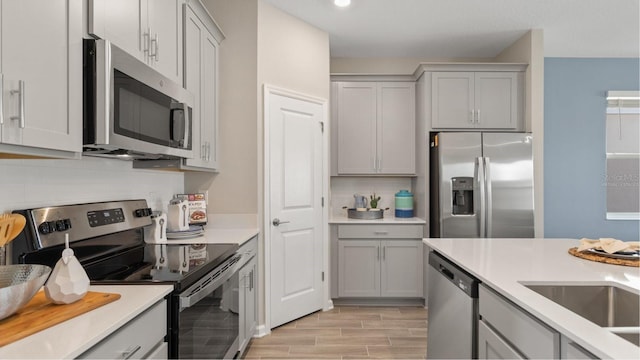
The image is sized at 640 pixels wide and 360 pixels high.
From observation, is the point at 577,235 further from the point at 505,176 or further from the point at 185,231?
the point at 185,231

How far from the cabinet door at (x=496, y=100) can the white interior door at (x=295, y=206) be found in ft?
5.41

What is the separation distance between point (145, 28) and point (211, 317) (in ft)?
4.76

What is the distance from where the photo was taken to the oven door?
5.08 ft

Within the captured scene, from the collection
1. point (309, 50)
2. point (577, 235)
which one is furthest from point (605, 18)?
point (309, 50)

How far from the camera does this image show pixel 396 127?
422 cm

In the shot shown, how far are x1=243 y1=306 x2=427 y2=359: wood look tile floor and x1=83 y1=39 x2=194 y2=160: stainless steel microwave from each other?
167 centimetres

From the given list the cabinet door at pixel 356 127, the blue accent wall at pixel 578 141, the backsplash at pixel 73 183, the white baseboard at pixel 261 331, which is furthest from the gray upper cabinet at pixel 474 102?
the backsplash at pixel 73 183

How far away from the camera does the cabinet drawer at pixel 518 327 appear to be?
1.10 metres

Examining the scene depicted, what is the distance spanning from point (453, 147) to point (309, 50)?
1647 millimetres

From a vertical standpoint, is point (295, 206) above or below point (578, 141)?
below

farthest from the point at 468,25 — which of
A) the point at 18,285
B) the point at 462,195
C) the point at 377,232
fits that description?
the point at 18,285

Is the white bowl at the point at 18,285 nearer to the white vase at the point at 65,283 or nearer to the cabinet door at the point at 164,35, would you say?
the white vase at the point at 65,283

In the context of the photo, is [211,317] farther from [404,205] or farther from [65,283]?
[404,205]

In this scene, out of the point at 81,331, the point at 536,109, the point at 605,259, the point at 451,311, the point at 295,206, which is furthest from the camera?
the point at 536,109
